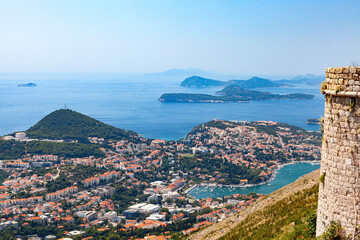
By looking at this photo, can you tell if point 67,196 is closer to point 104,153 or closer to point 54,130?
point 104,153

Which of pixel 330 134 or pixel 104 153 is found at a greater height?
pixel 330 134

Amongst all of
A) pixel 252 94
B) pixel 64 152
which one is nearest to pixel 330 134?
pixel 64 152

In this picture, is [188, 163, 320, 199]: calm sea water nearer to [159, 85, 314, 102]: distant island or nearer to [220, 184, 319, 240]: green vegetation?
[220, 184, 319, 240]: green vegetation

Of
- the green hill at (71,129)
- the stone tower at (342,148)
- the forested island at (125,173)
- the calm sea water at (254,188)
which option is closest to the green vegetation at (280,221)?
the stone tower at (342,148)

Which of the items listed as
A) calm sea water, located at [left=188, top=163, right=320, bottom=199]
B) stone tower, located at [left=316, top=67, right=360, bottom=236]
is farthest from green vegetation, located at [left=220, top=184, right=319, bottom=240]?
calm sea water, located at [left=188, top=163, right=320, bottom=199]

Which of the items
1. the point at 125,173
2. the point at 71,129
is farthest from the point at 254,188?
the point at 71,129
